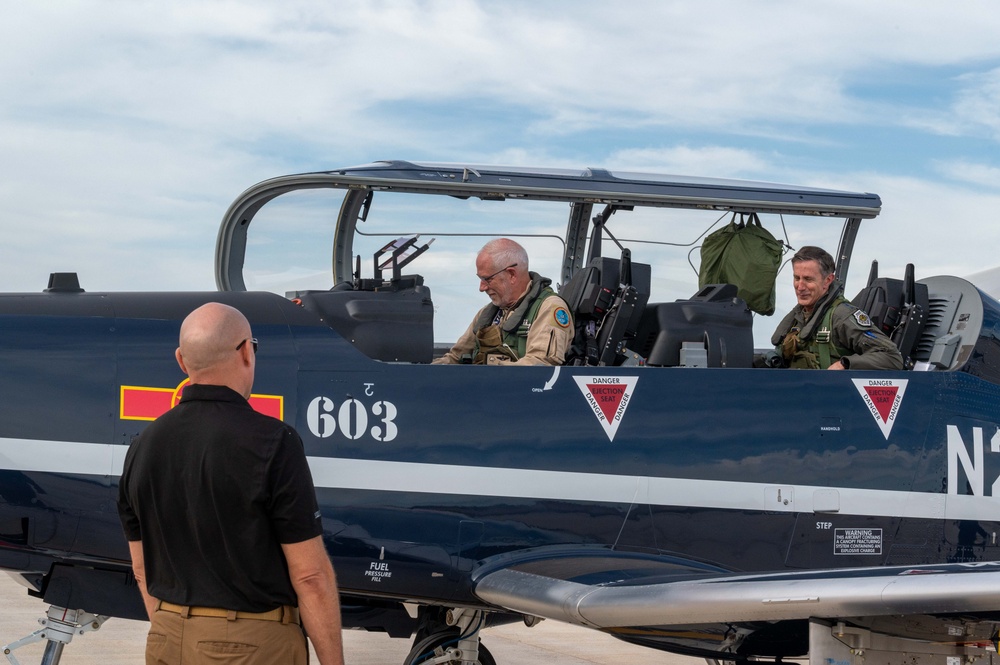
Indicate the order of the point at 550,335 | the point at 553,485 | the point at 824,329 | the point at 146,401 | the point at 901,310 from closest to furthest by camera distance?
the point at 146,401
the point at 553,485
the point at 550,335
the point at 824,329
the point at 901,310

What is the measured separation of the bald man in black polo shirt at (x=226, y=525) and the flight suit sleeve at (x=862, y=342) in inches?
134

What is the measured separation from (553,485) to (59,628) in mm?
2144

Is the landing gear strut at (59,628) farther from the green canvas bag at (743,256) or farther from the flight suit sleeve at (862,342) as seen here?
the flight suit sleeve at (862,342)

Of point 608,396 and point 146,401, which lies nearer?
point 146,401

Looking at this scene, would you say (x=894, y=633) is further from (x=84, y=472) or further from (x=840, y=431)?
(x=84, y=472)

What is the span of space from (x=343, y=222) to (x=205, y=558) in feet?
9.69

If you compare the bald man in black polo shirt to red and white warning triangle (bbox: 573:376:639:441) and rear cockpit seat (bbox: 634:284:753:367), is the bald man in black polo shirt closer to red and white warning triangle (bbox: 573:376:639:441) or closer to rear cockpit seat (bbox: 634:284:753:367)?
red and white warning triangle (bbox: 573:376:639:441)

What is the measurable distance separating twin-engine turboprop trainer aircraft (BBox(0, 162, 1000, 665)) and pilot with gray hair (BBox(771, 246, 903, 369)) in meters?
0.19

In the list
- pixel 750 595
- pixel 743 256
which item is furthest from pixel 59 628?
pixel 743 256

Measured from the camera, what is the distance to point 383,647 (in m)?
7.67

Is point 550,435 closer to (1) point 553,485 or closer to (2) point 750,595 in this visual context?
(1) point 553,485

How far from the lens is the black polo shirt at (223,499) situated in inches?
99.1

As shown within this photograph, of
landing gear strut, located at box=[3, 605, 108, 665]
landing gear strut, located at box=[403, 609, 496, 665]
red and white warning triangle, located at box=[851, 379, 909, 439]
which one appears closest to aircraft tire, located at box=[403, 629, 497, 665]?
landing gear strut, located at box=[403, 609, 496, 665]

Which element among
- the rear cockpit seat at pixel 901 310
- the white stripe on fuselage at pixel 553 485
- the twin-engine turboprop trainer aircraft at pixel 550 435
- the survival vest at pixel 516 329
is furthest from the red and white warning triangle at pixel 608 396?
the rear cockpit seat at pixel 901 310
